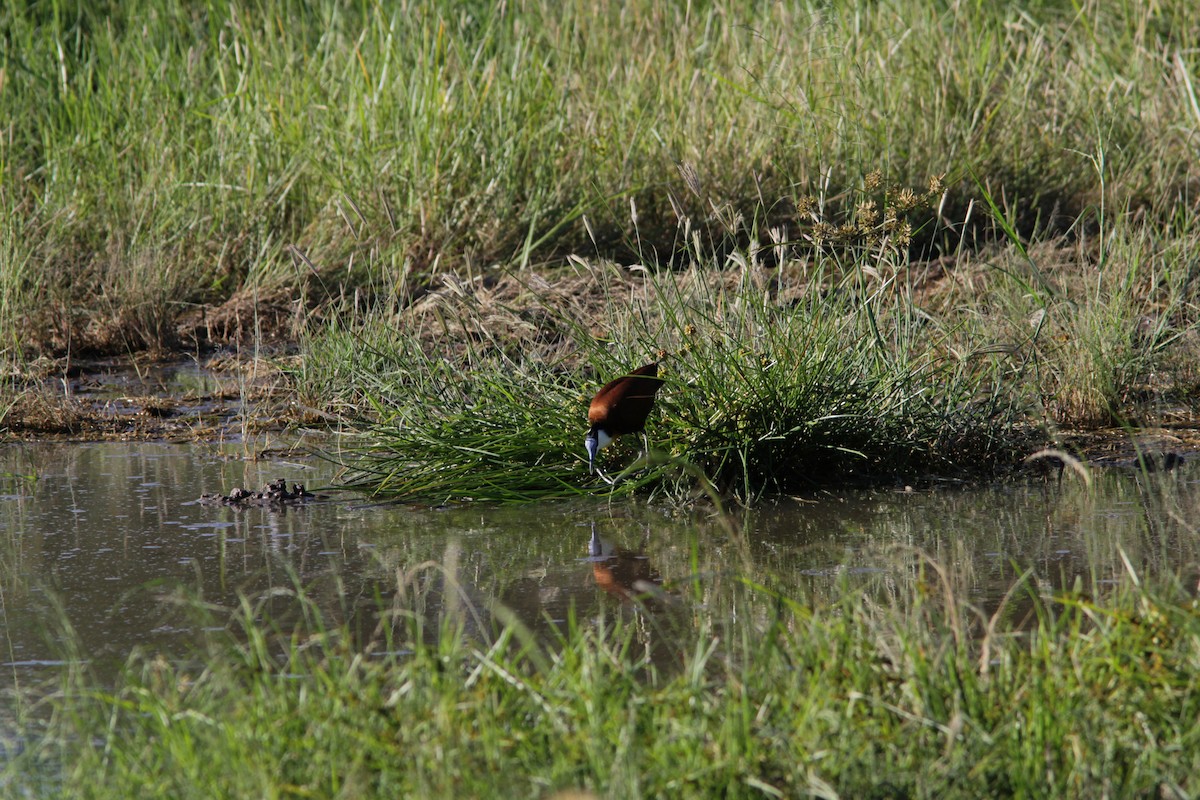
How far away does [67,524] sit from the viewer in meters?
4.74

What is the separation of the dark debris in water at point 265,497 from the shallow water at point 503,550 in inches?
1.9

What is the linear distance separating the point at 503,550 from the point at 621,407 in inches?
22.4

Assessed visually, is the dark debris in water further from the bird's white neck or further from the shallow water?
the bird's white neck

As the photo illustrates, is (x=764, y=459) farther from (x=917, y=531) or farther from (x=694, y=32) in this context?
(x=694, y=32)

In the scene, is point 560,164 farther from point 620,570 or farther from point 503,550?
point 620,570

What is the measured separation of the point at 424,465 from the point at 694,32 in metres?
4.27

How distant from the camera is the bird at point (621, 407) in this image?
452cm

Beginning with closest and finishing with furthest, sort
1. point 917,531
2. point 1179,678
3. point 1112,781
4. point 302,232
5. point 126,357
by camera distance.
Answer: point 1112,781 < point 1179,678 < point 917,531 < point 126,357 < point 302,232

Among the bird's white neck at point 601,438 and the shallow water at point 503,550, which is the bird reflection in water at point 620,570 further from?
the bird's white neck at point 601,438

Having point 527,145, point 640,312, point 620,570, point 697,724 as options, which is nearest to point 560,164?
point 527,145

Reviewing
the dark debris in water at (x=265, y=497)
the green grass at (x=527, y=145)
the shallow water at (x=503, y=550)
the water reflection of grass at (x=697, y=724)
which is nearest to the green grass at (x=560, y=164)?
the green grass at (x=527, y=145)

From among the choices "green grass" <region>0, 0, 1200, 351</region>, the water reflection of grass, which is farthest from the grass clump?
"green grass" <region>0, 0, 1200, 351</region>

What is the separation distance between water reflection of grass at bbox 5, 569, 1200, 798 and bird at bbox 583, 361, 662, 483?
1582mm

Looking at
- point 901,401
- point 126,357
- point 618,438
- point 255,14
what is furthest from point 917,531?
point 255,14
